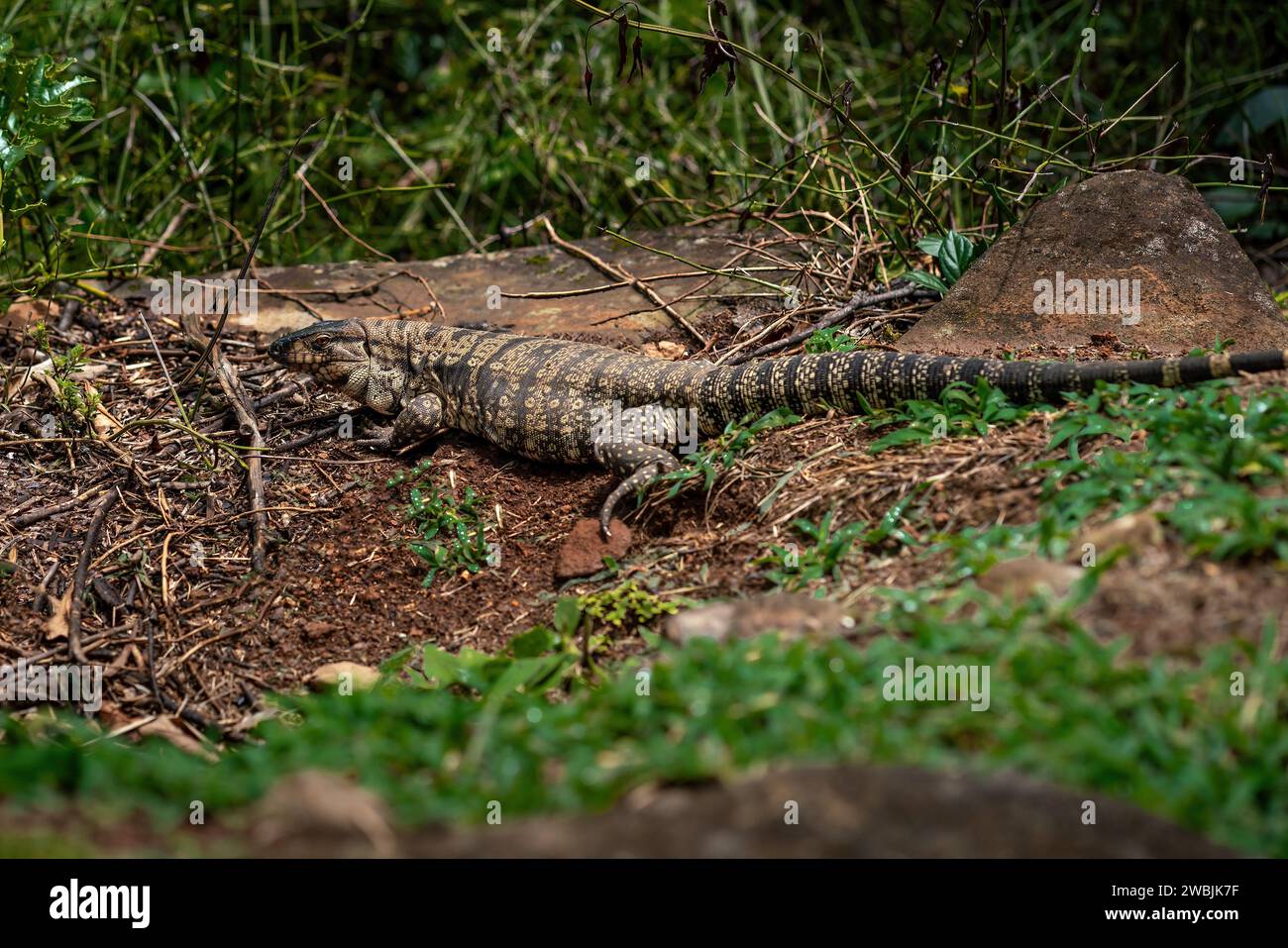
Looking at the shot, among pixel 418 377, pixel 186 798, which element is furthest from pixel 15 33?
pixel 186 798

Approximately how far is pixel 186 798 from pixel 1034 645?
2.58m

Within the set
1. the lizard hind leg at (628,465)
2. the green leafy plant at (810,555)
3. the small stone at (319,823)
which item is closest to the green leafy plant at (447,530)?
the lizard hind leg at (628,465)

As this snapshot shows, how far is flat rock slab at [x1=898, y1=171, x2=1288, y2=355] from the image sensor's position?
603 cm

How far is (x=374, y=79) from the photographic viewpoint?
12203mm

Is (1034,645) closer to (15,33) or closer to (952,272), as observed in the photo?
(952,272)

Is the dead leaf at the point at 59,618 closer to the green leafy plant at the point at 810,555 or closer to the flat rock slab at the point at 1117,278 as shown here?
the green leafy plant at the point at 810,555

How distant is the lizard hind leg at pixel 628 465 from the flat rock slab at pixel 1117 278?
5.50ft

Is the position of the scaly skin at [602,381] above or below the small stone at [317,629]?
above

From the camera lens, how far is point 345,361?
7.35m

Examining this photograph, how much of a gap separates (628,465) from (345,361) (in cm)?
239

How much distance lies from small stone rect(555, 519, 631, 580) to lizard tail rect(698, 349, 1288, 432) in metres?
0.94

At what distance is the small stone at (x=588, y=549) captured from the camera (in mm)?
5473

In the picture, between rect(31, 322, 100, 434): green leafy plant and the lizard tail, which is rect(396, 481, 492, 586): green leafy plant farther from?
rect(31, 322, 100, 434): green leafy plant

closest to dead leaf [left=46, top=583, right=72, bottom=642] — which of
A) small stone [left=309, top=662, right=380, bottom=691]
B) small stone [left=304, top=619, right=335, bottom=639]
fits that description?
small stone [left=304, top=619, right=335, bottom=639]
